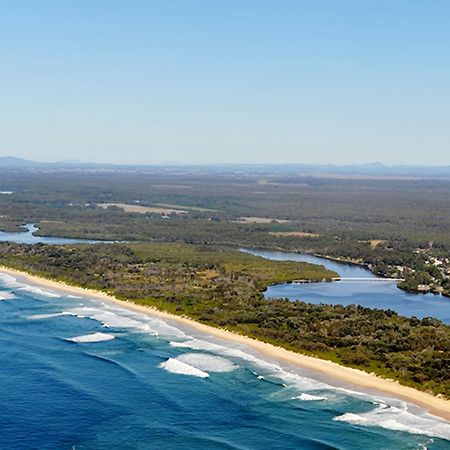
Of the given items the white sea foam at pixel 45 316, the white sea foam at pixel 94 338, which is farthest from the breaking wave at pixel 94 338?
the white sea foam at pixel 45 316

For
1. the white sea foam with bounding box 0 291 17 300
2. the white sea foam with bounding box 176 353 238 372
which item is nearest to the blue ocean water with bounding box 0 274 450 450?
the white sea foam with bounding box 176 353 238 372

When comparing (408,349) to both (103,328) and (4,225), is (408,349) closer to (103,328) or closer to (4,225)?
(103,328)

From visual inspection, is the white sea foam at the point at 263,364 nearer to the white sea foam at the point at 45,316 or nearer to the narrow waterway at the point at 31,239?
the white sea foam at the point at 45,316

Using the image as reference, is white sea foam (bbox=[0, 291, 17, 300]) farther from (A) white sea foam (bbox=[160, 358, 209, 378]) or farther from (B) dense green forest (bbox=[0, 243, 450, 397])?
(A) white sea foam (bbox=[160, 358, 209, 378])

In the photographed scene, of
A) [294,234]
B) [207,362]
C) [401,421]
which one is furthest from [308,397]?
[294,234]

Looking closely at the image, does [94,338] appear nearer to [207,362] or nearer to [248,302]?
[207,362]
